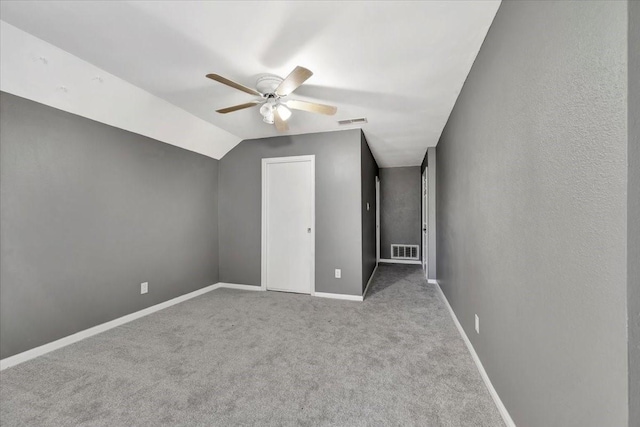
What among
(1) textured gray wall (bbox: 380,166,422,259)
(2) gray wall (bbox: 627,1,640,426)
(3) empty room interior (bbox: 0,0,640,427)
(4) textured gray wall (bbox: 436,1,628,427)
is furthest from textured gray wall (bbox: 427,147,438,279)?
(2) gray wall (bbox: 627,1,640,426)

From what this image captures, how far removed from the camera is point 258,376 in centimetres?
184

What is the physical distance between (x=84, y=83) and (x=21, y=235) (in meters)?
1.37

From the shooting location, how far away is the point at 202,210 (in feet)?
12.8

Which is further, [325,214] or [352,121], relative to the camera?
[325,214]

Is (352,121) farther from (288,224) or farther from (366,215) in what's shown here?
(288,224)

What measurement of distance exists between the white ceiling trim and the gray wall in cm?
309

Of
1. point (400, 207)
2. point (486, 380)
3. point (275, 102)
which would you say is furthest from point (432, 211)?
point (275, 102)

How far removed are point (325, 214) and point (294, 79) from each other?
2.11m

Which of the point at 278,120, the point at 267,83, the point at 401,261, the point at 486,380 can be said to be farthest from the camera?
the point at 401,261

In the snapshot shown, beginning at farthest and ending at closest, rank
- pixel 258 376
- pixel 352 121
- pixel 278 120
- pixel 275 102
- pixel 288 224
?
pixel 288 224 < pixel 352 121 < pixel 278 120 < pixel 275 102 < pixel 258 376

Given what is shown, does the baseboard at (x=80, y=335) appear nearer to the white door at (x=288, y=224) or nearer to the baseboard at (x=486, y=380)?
the white door at (x=288, y=224)

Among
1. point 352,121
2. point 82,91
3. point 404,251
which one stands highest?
point 352,121

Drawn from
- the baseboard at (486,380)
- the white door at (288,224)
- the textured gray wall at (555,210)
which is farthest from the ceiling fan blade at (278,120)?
the baseboard at (486,380)

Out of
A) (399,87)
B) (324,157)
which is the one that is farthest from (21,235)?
(399,87)
